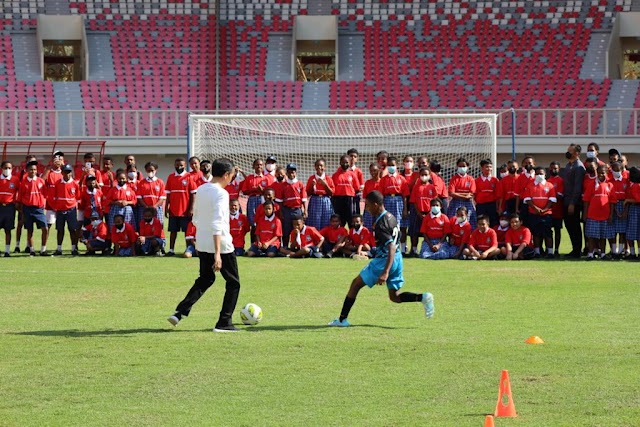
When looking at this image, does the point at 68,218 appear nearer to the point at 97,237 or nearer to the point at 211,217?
the point at 97,237

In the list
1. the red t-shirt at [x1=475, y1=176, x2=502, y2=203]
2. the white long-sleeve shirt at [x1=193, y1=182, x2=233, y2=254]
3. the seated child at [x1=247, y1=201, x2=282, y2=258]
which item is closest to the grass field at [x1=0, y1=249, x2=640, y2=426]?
the white long-sleeve shirt at [x1=193, y1=182, x2=233, y2=254]

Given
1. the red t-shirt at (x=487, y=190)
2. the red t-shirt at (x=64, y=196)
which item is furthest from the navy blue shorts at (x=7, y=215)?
the red t-shirt at (x=487, y=190)

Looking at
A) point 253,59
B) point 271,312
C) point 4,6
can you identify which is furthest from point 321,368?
point 4,6

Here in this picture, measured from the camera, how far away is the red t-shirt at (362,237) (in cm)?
2075

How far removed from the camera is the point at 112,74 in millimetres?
39844

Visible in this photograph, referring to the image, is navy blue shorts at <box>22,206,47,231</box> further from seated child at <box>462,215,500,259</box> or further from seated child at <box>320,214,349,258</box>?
seated child at <box>462,215,500,259</box>

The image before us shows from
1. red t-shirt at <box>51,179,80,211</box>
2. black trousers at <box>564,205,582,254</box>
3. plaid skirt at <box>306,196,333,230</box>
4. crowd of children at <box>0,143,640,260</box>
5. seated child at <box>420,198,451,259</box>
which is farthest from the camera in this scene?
plaid skirt at <box>306,196,333,230</box>

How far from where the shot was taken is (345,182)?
2142 cm

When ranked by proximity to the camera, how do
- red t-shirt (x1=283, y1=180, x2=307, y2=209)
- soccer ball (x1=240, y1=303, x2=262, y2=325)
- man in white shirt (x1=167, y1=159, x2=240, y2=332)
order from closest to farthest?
1. man in white shirt (x1=167, y1=159, x2=240, y2=332)
2. soccer ball (x1=240, y1=303, x2=262, y2=325)
3. red t-shirt (x1=283, y1=180, x2=307, y2=209)

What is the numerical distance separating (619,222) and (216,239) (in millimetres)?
11221

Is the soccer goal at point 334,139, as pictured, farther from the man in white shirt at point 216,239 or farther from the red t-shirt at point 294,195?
the man in white shirt at point 216,239

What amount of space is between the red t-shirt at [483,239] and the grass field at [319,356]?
3742mm

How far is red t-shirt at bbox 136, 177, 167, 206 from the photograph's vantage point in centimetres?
2144

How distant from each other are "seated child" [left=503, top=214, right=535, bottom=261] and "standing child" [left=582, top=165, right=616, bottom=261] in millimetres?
1057
